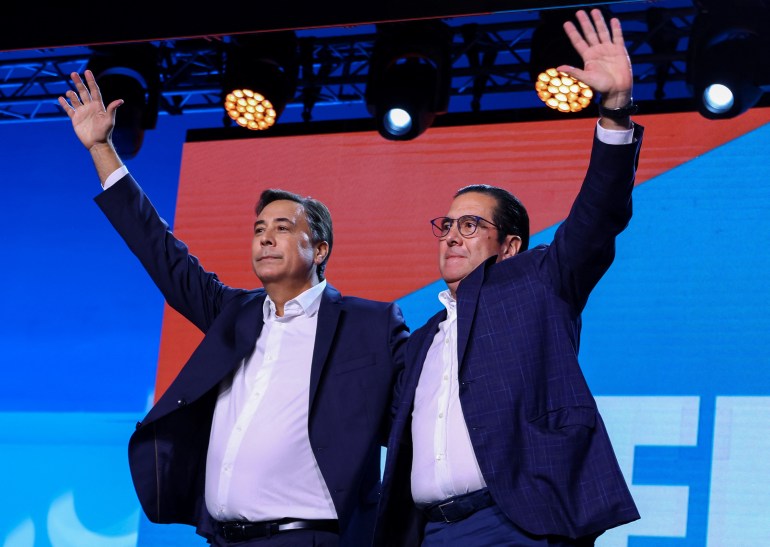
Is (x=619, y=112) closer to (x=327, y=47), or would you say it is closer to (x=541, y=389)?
(x=541, y=389)

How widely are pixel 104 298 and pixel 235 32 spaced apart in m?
1.79

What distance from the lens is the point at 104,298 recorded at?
16.5ft

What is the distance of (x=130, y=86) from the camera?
468 centimetres

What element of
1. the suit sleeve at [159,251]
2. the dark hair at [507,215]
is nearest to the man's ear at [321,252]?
the suit sleeve at [159,251]

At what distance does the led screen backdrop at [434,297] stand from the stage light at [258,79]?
1.35 ft

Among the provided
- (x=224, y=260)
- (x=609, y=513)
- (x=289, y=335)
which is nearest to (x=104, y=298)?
(x=224, y=260)

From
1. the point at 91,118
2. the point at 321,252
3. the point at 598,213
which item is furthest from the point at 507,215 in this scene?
the point at 91,118

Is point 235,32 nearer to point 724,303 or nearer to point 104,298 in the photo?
point 104,298

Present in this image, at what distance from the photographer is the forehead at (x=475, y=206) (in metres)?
2.63

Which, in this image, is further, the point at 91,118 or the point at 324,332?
the point at 91,118

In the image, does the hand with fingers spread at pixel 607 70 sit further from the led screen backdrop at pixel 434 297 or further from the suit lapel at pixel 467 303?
the led screen backdrop at pixel 434 297

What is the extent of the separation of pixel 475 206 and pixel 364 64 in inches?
89.6

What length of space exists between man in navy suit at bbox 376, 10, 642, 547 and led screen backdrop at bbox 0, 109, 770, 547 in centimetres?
177

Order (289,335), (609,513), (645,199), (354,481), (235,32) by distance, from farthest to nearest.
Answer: (645,199) → (235,32) → (289,335) → (354,481) → (609,513)
